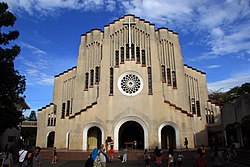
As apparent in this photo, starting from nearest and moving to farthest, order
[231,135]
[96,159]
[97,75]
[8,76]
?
[96,159] < [8,76] < [231,135] < [97,75]

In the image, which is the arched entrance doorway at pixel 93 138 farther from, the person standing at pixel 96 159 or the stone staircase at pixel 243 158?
the person standing at pixel 96 159

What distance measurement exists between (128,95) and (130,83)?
1.69m

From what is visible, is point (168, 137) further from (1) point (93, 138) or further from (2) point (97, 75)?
(2) point (97, 75)

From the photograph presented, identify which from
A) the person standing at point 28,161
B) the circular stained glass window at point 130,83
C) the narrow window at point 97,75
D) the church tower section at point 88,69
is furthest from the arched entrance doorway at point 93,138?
the person standing at point 28,161

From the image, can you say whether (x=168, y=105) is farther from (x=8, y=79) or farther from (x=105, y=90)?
(x=8, y=79)

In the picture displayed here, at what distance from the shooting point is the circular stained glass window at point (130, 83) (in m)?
25.5

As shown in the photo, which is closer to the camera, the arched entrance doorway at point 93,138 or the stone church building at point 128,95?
the stone church building at point 128,95

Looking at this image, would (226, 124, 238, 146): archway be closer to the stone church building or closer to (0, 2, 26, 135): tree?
the stone church building

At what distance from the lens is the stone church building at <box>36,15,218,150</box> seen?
941 inches

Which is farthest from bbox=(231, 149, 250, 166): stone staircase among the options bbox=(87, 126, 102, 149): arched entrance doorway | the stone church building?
bbox=(87, 126, 102, 149): arched entrance doorway

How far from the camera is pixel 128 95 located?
25125 millimetres

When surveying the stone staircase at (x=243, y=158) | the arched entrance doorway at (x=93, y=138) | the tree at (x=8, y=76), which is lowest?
the stone staircase at (x=243, y=158)

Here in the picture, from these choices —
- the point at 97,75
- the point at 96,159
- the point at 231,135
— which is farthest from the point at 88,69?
the point at 96,159

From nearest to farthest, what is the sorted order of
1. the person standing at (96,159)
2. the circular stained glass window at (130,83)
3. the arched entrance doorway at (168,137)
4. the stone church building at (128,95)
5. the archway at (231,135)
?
1. the person standing at (96,159)
2. the stone church building at (128,95)
3. the archway at (231,135)
4. the circular stained glass window at (130,83)
5. the arched entrance doorway at (168,137)
